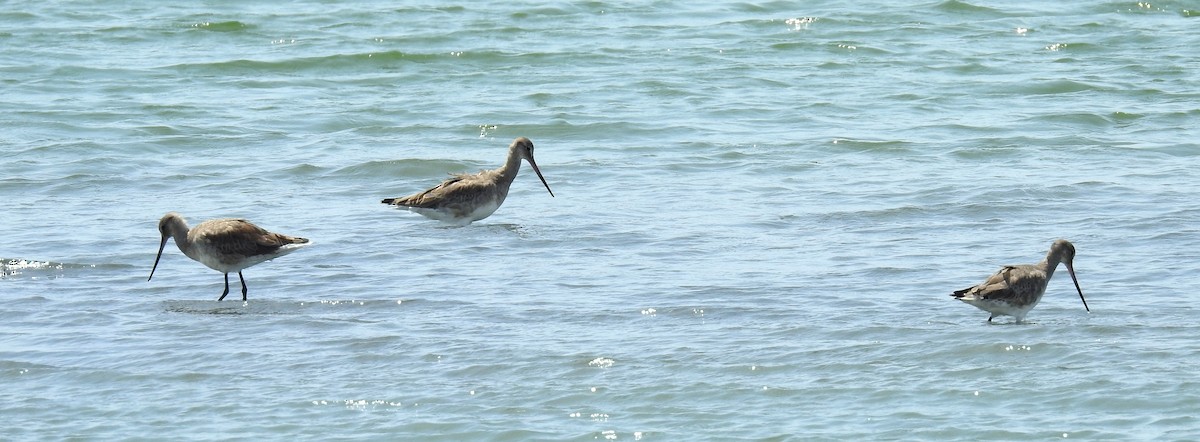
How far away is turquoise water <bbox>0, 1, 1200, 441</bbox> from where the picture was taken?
294 inches

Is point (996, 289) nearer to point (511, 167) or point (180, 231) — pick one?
point (180, 231)

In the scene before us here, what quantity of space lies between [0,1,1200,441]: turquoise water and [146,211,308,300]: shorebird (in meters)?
0.24

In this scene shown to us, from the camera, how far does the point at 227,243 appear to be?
966 centimetres

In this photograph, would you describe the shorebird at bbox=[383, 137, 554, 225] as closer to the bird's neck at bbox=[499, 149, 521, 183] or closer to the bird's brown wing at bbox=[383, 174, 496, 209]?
the bird's brown wing at bbox=[383, 174, 496, 209]

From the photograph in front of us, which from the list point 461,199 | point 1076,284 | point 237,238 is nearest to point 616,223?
point 461,199

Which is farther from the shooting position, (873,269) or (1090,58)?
(1090,58)

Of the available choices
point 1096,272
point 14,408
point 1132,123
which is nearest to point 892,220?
point 1096,272

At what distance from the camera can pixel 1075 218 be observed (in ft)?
38.2

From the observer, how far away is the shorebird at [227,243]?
382 inches

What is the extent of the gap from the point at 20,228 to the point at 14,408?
458 cm

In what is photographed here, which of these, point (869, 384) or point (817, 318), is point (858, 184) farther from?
point (869, 384)

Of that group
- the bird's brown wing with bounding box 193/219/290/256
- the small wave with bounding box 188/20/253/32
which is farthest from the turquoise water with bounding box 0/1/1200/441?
the bird's brown wing with bounding box 193/219/290/256

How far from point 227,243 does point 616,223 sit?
3091 millimetres

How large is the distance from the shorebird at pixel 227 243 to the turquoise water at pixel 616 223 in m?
0.24
